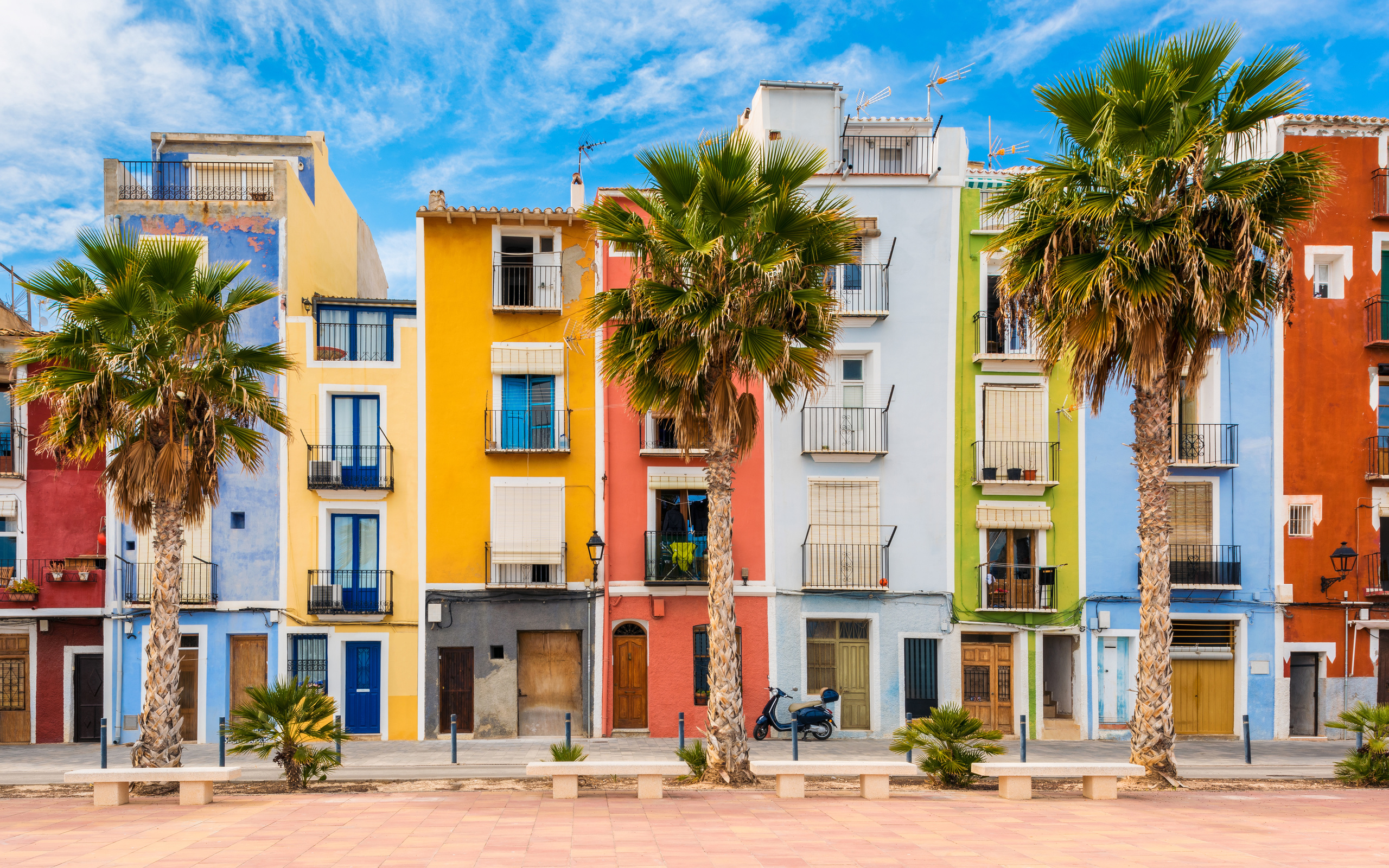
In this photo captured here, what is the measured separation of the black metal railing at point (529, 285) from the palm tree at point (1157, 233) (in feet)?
38.1

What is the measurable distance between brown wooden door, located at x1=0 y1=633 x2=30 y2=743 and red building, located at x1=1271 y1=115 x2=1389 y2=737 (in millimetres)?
28654

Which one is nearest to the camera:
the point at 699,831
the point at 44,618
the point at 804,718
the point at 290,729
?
the point at 699,831

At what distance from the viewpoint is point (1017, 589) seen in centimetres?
2311

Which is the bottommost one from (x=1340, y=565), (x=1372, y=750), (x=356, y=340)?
(x=1372, y=750)

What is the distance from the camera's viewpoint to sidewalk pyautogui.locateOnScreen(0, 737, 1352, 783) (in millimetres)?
17438

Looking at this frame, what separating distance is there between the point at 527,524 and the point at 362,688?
17.1 ft

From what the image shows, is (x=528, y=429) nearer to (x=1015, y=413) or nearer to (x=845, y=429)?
(x=845, y=429)

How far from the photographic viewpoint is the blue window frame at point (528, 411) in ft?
75.7

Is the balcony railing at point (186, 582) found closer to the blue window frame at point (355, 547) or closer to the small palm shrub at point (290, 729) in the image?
the blue window frame at point (355, 547)

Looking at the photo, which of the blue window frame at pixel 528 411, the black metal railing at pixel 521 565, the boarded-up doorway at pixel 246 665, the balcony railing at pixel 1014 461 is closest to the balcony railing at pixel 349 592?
the boarded-up doorway at pixel 246 665

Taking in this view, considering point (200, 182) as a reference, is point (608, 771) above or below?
below

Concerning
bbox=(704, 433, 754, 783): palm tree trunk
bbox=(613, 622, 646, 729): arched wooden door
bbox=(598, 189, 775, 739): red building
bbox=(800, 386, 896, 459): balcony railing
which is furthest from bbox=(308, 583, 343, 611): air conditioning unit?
bbox=(704, 433, 754, 783): palm tree trunk

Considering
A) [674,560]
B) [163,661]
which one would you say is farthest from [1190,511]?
[163,661]

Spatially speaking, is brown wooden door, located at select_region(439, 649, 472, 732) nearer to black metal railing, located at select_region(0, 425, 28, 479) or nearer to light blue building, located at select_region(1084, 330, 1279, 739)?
black metal railing, located at select_region(0, 425, 28, 479)
